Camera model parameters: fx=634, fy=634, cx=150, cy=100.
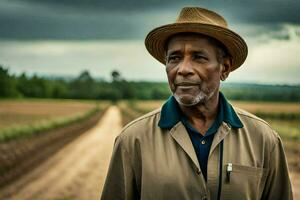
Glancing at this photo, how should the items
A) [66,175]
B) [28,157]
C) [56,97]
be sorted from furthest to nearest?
[56,97] < [28,157] < [66,175]

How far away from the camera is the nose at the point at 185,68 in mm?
2908

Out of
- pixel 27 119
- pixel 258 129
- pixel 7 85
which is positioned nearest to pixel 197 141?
pixel 258 129

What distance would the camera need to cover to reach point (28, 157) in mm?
17578

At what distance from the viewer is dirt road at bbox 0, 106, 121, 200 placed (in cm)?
1197

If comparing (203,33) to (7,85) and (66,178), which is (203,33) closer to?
(66,178)

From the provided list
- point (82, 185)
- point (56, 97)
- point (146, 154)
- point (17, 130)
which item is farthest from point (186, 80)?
point (56, 97)

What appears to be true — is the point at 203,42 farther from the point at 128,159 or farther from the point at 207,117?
the point at 128,159

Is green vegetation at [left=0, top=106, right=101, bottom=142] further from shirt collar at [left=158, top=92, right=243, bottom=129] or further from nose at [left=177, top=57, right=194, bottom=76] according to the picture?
nose at [left=177, top=57, right=194, bottom=76]

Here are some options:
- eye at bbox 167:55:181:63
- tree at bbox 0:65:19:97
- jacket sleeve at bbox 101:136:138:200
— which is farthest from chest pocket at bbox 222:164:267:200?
tree at bbox 0:65:19:97

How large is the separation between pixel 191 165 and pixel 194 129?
20cm

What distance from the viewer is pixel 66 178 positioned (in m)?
14.3

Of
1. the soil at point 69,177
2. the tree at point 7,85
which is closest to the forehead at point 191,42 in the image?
the soil at point 69,177

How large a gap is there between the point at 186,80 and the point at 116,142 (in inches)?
17.7

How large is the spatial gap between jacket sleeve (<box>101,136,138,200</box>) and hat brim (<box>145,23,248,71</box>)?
1.74 ft
